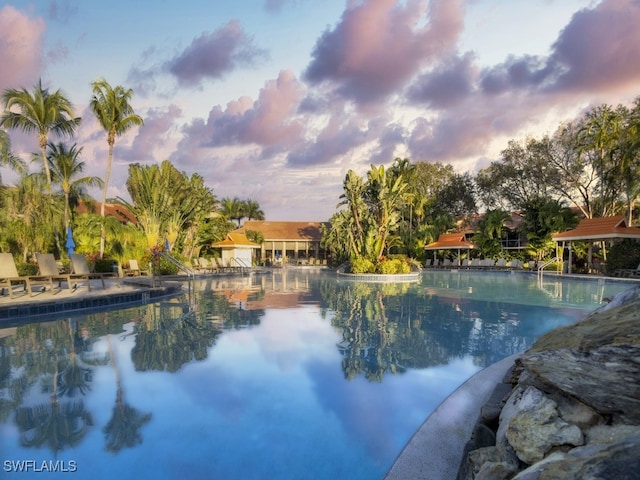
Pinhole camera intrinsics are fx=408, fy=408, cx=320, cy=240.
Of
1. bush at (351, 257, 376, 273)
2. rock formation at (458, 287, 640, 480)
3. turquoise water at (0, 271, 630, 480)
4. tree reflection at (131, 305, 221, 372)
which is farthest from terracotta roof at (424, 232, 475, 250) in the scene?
rock formation at (458, 287, 640, 480)

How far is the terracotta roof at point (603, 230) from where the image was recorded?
781 inches

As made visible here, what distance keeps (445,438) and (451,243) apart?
90.9 feet

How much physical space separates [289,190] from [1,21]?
17513 mm

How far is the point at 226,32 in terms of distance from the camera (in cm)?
1466

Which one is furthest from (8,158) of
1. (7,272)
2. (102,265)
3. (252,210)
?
(252,210)

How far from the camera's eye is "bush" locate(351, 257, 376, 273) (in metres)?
21.3

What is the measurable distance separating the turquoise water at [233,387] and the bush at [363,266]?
1134 centimetres

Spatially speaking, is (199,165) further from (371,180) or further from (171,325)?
(171,325)

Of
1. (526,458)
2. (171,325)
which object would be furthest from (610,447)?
(171,325)

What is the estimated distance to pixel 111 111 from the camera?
835 inches

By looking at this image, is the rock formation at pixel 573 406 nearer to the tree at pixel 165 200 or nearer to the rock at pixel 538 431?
the rock at pixel 538 431

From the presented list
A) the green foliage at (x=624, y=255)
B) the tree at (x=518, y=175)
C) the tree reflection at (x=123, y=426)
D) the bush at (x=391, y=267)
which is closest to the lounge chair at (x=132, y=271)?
the bush at (x=391, y=267)

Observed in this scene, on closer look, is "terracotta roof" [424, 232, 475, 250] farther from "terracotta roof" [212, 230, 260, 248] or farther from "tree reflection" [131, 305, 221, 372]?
"tree reflection" [131, 305, 221, 372]

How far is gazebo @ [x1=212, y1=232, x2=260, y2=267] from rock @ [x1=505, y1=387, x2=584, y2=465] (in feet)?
91.6
